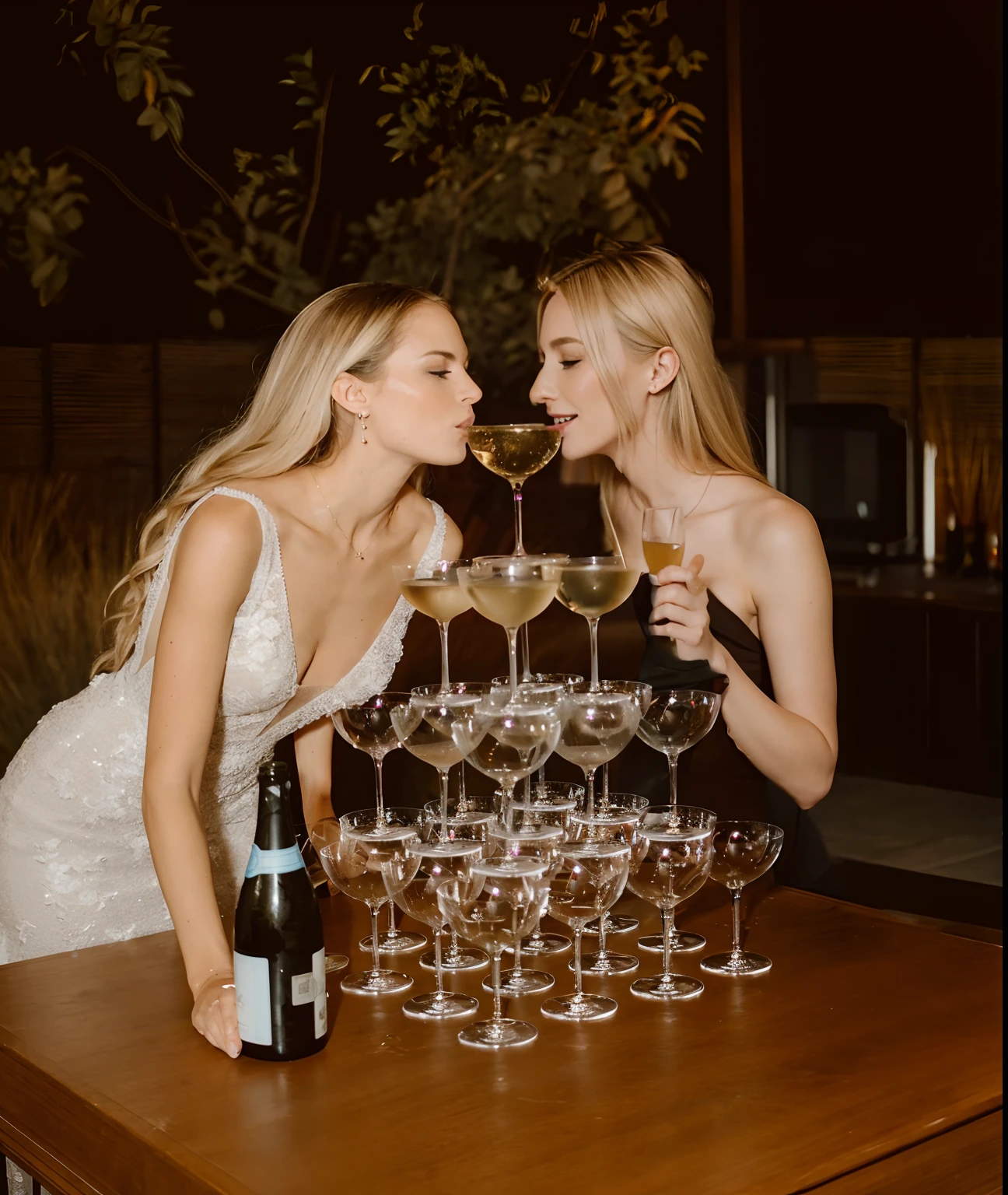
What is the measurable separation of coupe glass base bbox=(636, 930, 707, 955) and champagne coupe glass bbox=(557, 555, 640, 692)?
13.7 inches

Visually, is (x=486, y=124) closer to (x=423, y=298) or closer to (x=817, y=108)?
(x=817, y=108)

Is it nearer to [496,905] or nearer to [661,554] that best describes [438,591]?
[661,554]

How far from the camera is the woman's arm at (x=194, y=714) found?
5.62 feet

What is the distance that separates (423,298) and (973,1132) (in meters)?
1.67

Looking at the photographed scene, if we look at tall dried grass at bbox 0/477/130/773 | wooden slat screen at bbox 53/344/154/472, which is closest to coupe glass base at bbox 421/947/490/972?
→ tall dried grass at bbox 0/477/130/773

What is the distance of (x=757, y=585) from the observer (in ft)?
8.55

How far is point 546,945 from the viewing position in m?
1.80

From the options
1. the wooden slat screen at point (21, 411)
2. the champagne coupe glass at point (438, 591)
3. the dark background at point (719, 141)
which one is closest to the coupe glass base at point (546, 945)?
the champagne coupe glass at point (438, 591)

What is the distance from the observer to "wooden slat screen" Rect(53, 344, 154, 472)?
3.14 metres

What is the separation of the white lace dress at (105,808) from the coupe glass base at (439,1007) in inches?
37.0

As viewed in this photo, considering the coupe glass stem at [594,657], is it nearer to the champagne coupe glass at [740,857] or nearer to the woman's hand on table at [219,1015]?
the champagne coupe glass at [740,857]

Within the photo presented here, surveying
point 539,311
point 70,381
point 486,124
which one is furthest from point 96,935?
point 486,124

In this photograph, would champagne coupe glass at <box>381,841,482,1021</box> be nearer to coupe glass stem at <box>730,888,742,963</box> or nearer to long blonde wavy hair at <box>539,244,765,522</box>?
coupe glass stem at <box>730,888,742,963</box>

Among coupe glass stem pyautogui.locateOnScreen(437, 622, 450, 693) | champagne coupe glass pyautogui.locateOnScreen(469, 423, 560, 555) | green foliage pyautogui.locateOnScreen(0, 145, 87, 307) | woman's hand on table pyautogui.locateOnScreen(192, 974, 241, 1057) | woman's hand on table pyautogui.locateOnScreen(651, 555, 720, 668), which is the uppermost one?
green foliage pyautogui.locateOnScreen(0, 145, 87, 307)
